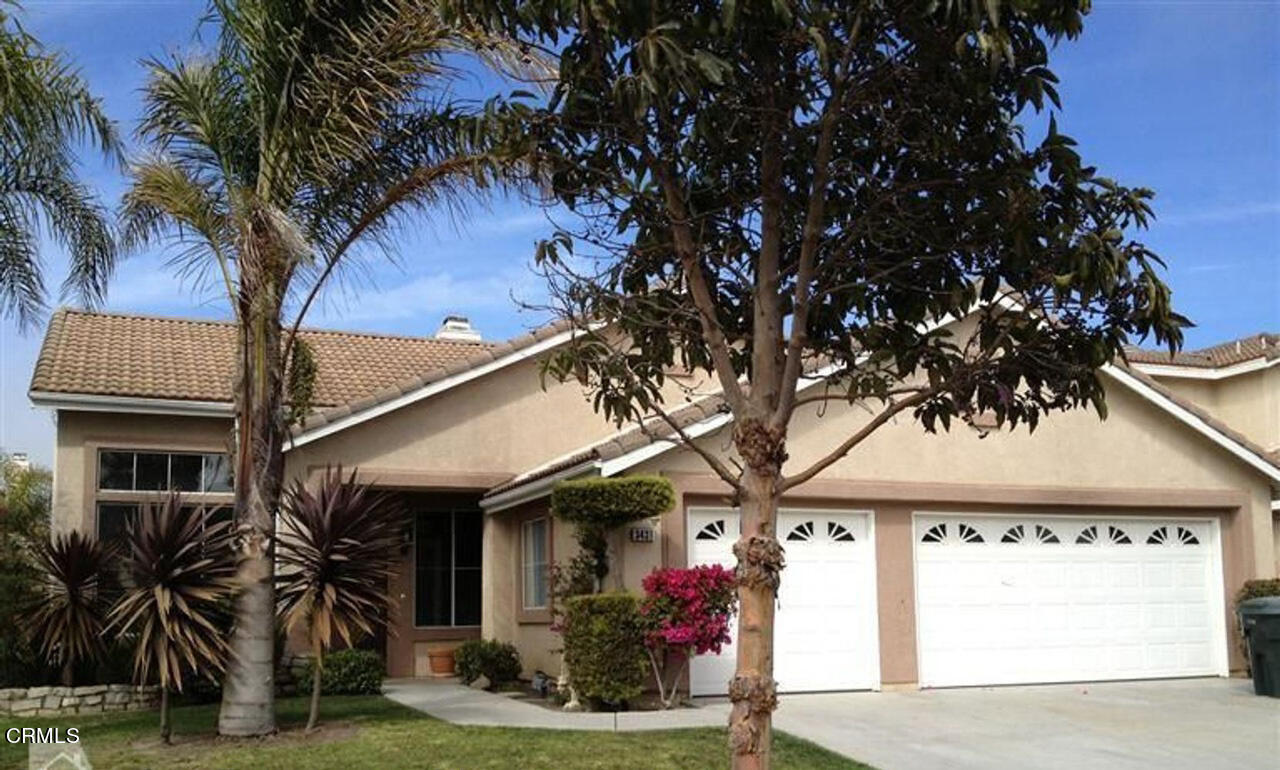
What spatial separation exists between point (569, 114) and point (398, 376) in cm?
1502

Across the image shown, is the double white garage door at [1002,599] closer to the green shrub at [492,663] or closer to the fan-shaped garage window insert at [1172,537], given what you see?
the fan-shaped garage window insert at [1172,537]

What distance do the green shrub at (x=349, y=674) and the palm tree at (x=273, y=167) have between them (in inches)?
181

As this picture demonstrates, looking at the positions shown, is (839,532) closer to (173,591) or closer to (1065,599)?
(1065,599)

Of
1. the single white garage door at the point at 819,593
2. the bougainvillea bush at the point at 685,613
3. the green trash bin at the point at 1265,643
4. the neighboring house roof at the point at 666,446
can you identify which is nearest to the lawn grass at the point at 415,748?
the bougainvillea bush at the point at 685,613

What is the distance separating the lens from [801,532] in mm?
16219

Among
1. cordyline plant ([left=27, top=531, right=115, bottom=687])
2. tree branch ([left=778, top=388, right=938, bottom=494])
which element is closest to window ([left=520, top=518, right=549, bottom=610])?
cordyline plant ([left=27, top=531, right=115, bottom=687])

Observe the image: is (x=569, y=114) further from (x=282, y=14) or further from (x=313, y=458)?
(x=313, y=458)

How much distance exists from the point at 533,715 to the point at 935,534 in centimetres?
635

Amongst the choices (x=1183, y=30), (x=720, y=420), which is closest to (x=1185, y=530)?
(x=720, y=420)

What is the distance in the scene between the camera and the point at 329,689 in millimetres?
16453

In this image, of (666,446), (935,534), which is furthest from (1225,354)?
(666,446)

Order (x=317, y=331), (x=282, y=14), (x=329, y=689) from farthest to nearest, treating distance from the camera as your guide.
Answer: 1. (x=317, y=331)
2. (x=329, y=689)
3. (x=282, y=14)

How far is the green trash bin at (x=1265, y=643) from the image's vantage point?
15.7m

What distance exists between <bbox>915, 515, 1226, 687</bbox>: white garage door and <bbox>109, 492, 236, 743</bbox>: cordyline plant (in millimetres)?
9022
